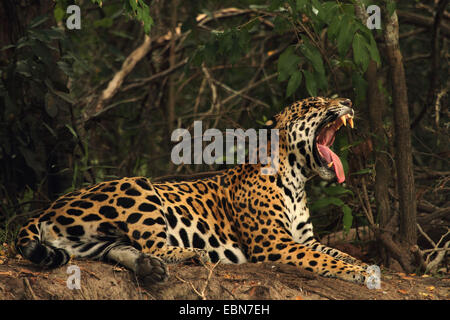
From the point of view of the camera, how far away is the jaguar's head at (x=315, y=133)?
520 cm

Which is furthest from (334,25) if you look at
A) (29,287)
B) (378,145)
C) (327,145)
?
(29,287)

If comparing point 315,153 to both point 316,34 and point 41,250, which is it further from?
point 41,250

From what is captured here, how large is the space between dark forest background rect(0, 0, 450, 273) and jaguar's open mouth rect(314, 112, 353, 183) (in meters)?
0.38

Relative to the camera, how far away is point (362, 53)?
5.21 meters

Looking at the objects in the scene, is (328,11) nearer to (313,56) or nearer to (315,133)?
(313,56)

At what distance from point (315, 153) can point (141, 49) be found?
3712 mm

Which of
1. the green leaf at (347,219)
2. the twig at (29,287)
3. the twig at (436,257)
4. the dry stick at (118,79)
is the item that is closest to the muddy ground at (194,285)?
the twig at (29,287)

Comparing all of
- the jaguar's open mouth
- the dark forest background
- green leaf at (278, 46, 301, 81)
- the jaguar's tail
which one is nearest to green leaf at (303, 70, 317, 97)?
the dark forest background

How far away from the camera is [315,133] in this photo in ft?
17.4

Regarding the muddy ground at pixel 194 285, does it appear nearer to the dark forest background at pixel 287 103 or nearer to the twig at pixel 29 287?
the twig at pixel 29 287

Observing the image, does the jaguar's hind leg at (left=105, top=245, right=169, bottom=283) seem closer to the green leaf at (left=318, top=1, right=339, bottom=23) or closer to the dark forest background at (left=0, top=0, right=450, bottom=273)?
the dark forest background at (left=0, top=0, right=450, bottom=273)

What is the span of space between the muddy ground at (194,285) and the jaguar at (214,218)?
0.09 m

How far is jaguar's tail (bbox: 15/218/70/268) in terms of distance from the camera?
4273 millimetres
